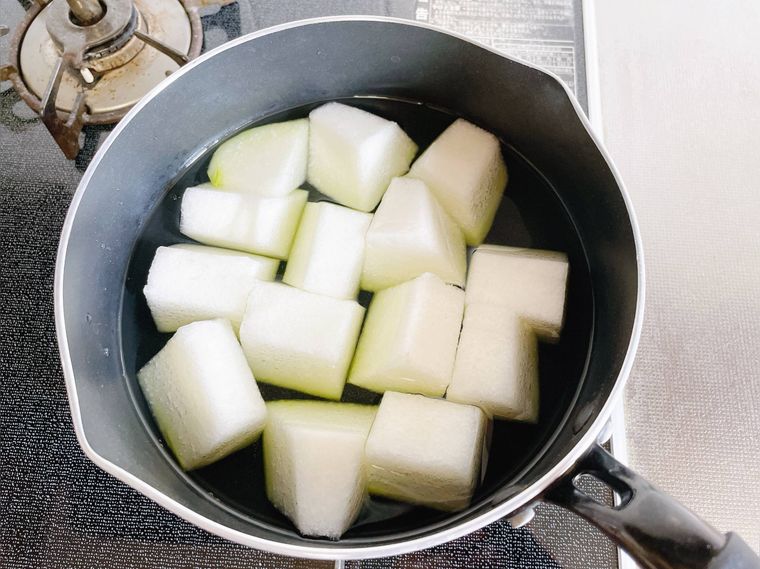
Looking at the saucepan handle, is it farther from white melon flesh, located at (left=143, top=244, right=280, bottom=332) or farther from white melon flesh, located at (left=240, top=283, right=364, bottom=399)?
white melon flesh, located at (left=143, top=244, right=280, bottom=332)

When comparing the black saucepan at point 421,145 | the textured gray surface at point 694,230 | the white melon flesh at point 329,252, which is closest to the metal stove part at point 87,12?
the black saucepan at point 421,145

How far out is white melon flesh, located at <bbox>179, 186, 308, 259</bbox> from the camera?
93cm

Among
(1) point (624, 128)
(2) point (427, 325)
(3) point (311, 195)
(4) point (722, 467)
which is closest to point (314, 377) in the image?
(2) point (427, 325)

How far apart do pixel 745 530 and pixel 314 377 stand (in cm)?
60

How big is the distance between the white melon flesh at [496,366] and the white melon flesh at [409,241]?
8 centimetres

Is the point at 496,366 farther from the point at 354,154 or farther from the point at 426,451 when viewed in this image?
the point at 354,154

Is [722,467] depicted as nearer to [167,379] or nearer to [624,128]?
[624,128]

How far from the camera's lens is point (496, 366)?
2.68 feet

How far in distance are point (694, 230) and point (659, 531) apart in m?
0.63

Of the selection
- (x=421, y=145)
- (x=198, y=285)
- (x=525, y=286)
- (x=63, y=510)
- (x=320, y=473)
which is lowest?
(x=63, y=510)

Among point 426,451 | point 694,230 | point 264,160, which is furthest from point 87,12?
point 694,230

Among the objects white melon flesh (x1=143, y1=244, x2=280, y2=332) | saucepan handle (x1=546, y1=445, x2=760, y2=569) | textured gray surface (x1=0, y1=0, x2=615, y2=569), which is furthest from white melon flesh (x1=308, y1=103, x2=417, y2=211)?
saucepan handle (x1=546, y1=445, x2=760, y2=569)

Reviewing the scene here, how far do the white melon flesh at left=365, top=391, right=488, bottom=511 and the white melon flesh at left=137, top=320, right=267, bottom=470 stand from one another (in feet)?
0.54

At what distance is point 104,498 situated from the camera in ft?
2.69
